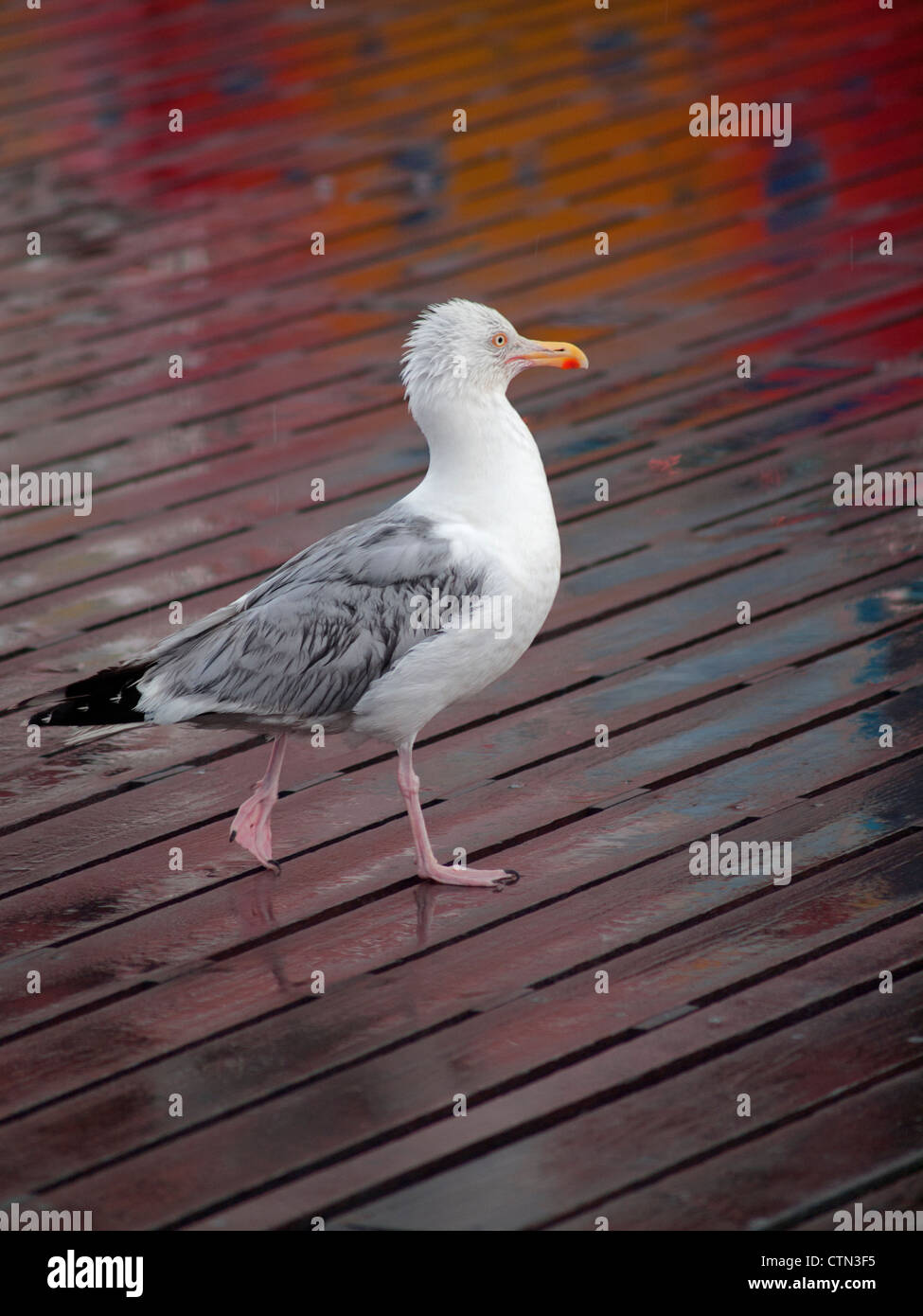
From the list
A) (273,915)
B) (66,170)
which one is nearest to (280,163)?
(66,170)

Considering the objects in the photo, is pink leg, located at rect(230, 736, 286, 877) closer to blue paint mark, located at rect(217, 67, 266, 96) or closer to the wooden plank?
the wooden plank

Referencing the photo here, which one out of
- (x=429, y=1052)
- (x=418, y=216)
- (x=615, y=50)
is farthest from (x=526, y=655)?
(x=615, y=50)

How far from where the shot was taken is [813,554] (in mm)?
5176

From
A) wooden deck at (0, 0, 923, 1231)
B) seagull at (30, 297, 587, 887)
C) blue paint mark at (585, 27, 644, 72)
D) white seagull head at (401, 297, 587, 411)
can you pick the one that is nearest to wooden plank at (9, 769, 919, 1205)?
wooden deck at (0, 0, 923, 1231)

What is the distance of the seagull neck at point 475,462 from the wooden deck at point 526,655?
62 cm

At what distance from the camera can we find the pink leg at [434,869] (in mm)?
3846

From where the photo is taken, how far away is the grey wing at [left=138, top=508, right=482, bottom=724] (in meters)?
3.91

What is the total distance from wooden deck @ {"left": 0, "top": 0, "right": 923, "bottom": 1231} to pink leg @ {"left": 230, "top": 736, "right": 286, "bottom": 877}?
5 cm

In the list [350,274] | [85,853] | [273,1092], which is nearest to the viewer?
[273,1092]

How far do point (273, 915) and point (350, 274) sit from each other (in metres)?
3.83

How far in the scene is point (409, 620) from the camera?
3912 millimetres

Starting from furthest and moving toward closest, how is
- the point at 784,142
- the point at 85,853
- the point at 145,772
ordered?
the point at 784,142 → the point at 145,772 → the point at 85,853
